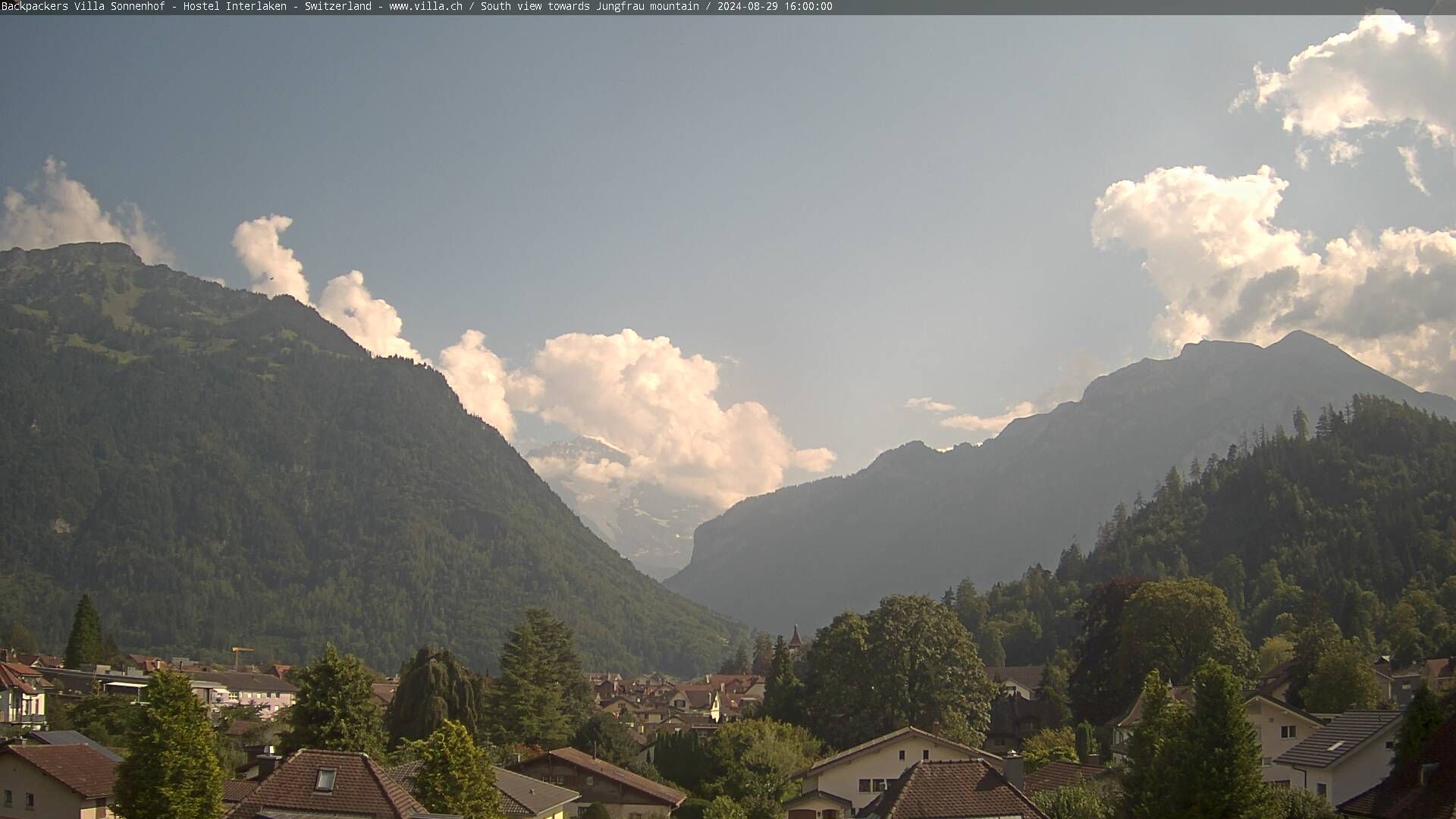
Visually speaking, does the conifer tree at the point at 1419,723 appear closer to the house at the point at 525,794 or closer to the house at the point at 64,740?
the house at the point at 525,794

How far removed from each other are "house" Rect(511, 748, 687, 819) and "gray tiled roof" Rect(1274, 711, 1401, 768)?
24286mm

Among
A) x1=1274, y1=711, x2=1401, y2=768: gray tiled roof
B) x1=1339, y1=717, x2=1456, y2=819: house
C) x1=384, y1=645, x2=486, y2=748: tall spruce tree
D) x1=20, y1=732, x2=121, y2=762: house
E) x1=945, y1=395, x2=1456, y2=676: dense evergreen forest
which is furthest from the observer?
x1=945, y1=395, x2=1456, y2=676: dense evergreen forest

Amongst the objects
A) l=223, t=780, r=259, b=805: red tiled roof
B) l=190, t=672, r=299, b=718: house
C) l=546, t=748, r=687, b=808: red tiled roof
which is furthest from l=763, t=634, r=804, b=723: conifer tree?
l=190, t=672, r=299, b=718: house

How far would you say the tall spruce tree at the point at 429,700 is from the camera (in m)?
61.9

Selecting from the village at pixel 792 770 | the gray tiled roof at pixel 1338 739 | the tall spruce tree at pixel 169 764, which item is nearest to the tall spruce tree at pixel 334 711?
the village at pixel 792 770

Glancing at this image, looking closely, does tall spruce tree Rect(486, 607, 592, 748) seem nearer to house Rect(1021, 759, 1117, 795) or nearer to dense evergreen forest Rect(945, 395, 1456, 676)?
house Rect(1021, 759, 1117, 795)

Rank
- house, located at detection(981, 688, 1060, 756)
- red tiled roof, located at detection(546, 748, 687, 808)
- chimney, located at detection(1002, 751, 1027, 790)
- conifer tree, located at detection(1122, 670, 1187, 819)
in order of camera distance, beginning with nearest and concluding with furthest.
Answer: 1. conifer tree, located at detection(1122, 670, 1187, 819)
2. chimney, located at detection(1002, 751, 1027, 790)
3. red tiled roof, located at detection(546, 748, 687, 808)
4. house, located at detection(981, 688, 1060, 756)

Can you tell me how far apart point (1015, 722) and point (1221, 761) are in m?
58.3

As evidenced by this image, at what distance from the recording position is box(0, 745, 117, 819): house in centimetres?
4125

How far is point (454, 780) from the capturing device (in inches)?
1293

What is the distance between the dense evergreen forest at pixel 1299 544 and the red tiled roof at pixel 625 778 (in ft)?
152

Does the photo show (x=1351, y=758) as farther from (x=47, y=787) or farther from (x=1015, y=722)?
(x=1015, y=722)

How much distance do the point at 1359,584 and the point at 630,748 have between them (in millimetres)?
83024

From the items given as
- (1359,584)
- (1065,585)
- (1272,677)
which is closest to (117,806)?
(1272,677)
